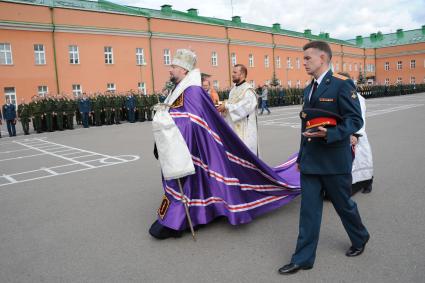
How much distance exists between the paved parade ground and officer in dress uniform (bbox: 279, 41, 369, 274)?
30cm

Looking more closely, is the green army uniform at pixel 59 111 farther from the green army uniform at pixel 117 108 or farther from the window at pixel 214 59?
the window at pixel 214 59

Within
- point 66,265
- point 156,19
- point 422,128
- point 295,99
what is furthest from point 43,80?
point 66,265

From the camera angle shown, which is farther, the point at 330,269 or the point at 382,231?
the point at 382,231

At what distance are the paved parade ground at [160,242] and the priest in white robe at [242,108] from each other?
1281 mm

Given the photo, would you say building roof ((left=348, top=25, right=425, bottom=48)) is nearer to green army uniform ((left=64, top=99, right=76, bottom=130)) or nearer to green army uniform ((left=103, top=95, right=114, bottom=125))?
green army uniform ((left=103, top=95, right=114, bottom=125))

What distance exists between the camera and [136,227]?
15.6 feet

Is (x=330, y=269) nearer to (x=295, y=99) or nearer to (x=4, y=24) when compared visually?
(x=4, y=24)

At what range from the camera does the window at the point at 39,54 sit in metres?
27.9

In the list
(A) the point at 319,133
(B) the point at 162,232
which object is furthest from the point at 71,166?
(A) the point at 319,133

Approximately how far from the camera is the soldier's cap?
3189 millimetres

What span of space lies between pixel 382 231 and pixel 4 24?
93.7ft

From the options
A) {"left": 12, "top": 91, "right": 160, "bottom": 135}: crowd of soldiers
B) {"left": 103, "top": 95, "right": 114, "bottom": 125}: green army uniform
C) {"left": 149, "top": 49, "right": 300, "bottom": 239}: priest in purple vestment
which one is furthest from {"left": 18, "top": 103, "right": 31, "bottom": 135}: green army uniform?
{"left": 149, "top": 49, "right": 300, "bottom": 239}: priest in purple vestment

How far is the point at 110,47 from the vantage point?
32312 mm

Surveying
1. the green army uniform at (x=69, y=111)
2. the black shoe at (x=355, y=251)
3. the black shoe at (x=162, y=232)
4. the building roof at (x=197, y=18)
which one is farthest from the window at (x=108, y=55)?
the black shoe at (x=355, y=251)
